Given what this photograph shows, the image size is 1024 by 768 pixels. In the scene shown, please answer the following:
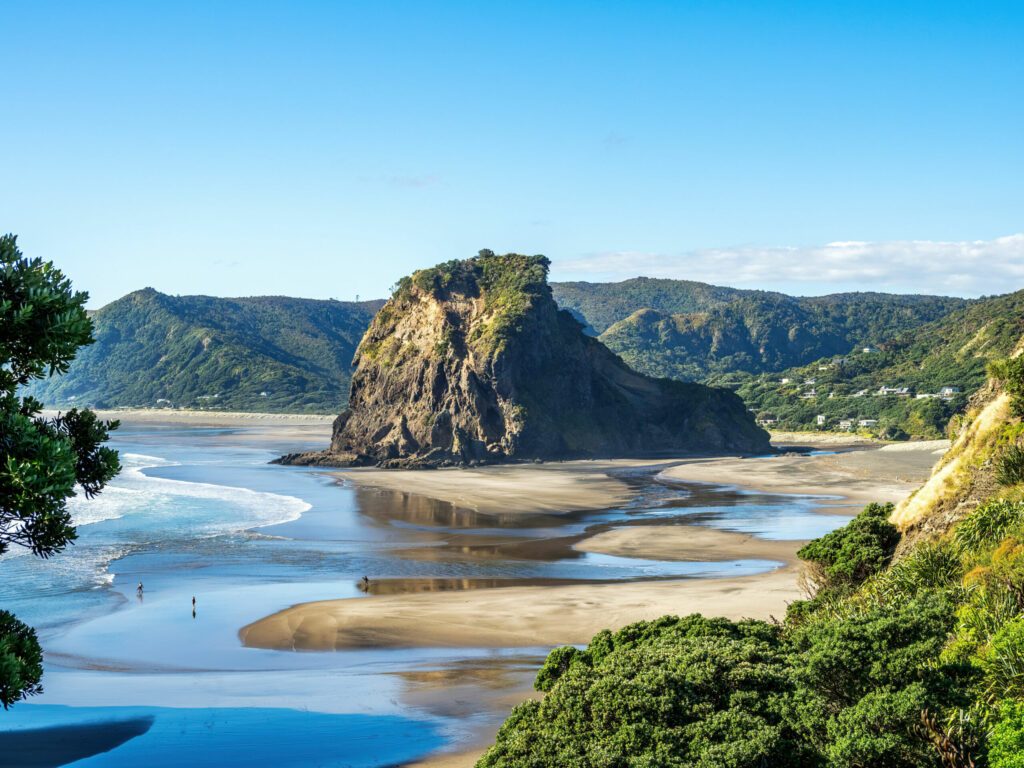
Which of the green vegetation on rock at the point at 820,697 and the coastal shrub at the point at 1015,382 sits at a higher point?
the coastal shrub at the point at 1015,382

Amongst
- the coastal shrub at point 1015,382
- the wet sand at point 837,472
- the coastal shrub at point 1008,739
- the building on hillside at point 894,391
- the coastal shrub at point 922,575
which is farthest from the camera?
the building on hillside at point 894,391

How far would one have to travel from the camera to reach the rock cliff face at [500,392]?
97.9m

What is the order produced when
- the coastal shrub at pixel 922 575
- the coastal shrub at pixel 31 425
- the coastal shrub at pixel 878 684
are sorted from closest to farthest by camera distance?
the coastal shrub at pixel 31 425 < the coastal shrub at pixel 878 684 < the coastal shrub at pixel 922 575

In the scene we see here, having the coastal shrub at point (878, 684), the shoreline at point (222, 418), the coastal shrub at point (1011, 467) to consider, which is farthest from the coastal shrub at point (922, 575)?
the shoreline at point (222, 418)

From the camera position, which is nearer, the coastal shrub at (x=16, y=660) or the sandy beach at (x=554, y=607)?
the coastal shrub at (x=16, y=660)

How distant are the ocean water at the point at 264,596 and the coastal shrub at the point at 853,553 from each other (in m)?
8.09

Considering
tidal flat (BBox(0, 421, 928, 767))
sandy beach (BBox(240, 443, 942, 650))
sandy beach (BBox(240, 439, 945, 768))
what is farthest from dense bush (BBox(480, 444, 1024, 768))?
sandy beach (BBox(240, 443, 942, 650))

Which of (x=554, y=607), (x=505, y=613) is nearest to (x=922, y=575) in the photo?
(x=554, y=607)

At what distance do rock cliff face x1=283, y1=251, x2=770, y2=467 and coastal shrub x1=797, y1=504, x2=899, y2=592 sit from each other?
7004cm

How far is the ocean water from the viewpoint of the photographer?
2117 centimetres

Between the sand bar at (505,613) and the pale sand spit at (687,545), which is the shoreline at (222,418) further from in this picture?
the sand bar at (505,613)

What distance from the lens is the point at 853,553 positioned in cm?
2375

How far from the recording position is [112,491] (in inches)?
2544

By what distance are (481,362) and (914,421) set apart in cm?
5729
